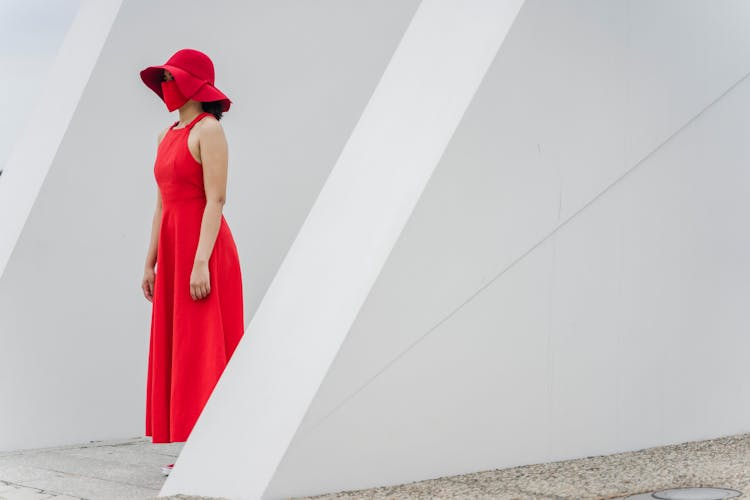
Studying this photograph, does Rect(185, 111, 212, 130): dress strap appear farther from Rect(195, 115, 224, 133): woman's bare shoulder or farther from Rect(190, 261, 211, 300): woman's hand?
Rect(190, 261, 211, 300): woman's hand

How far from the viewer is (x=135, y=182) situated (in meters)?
5.36

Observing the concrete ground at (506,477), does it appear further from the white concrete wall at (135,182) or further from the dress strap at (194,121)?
the dress strap at (194,121)

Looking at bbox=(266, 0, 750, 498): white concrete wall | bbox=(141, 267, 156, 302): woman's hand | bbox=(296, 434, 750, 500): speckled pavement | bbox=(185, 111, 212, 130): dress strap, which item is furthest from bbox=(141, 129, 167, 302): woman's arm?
bbox=(296, 434, 750, 500): speckled pavement

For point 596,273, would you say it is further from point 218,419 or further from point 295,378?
point 218,419

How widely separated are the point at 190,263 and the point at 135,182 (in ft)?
4.58

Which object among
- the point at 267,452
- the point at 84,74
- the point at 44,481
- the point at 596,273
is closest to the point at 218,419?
the point at 267,452

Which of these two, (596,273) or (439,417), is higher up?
(596,273)

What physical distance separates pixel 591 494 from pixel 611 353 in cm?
74

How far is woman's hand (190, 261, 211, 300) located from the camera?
13.1ft

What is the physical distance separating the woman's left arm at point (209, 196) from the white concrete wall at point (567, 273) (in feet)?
3.42

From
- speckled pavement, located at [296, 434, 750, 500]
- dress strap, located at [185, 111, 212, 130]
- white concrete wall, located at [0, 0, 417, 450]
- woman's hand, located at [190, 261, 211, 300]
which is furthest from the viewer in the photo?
white concrete wall, located at [0, 0, 417, 450]

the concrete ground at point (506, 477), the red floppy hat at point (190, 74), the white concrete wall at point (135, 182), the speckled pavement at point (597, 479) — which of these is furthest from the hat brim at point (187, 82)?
the speckled pavement at point (597, 479)

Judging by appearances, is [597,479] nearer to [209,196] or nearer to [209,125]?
[209,196]

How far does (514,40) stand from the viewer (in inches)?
137
